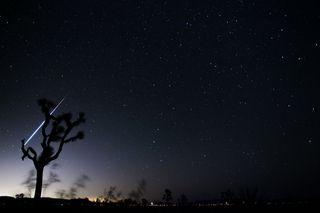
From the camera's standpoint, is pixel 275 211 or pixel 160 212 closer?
pixel 160 212

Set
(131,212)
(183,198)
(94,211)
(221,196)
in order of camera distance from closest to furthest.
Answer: (94,211)
(131,212)
(183,198)
(221,196)

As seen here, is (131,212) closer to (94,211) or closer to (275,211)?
(94,211)

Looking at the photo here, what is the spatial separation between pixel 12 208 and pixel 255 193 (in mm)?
12362

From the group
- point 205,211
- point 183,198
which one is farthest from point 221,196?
point 205,211

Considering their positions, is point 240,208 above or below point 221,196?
below

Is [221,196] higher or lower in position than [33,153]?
higher

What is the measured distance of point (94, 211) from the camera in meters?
17.9

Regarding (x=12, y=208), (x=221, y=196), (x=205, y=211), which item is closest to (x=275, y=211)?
(x=205, y=211)

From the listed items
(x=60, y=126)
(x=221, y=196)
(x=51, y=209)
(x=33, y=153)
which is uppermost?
(x=221, y=196)

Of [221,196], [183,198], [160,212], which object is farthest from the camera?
[221,196]

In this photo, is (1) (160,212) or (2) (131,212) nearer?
(2) (131,212)

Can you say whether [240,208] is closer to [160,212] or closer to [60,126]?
[160,212]

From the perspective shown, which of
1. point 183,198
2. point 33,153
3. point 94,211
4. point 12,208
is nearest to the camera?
point 12,208

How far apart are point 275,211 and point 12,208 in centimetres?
1725
